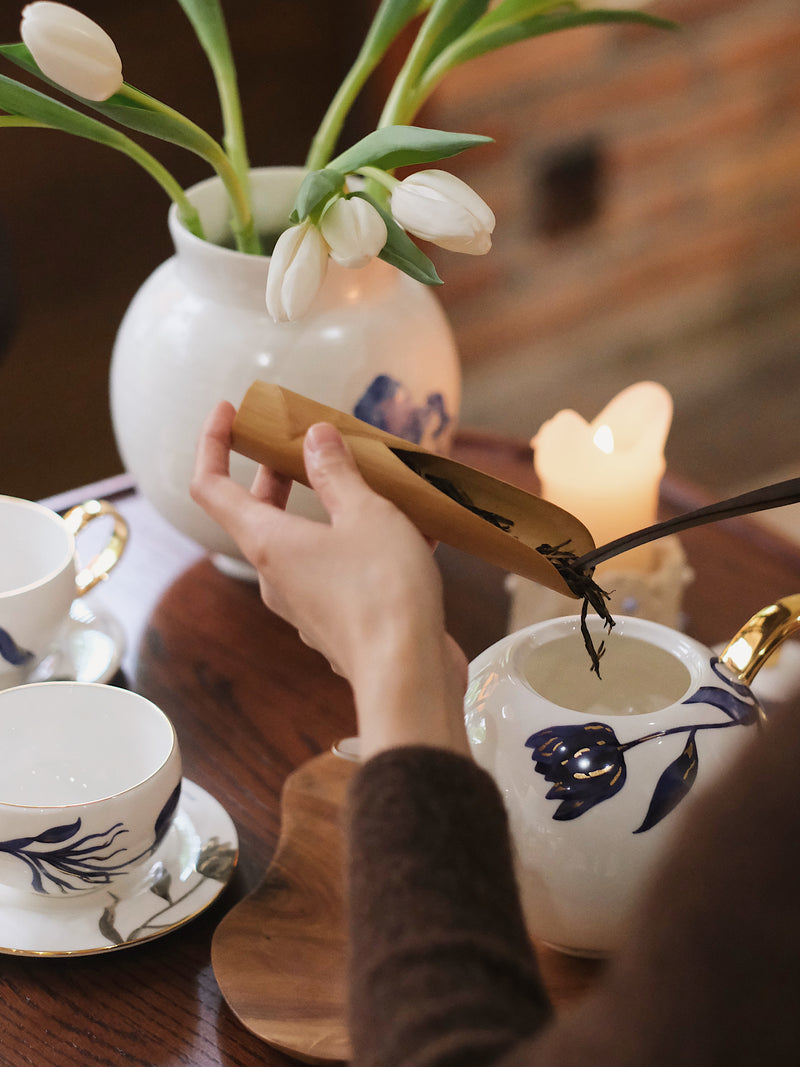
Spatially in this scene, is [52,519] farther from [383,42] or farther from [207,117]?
[207,117]

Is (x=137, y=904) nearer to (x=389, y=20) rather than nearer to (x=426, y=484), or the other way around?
(x=426, y=484)

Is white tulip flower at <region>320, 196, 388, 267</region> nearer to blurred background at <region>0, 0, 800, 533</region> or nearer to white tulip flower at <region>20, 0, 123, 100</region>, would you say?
white tulip flower at <region>20, 0, 123, 100</region>

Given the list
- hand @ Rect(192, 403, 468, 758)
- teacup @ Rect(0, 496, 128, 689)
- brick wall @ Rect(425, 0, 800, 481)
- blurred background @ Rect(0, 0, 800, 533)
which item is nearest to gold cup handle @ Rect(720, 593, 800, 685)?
hand @ Rect(192, 403, 468, 758)

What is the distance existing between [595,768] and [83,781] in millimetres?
267

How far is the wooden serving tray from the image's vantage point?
1.59 ft

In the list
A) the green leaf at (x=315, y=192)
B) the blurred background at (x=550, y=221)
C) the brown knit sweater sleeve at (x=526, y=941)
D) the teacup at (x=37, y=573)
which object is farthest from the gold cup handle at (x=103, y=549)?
the blurred background at (x=550, y=221)

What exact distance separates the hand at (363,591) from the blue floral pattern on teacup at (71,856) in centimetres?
12

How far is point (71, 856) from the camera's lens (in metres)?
0.49

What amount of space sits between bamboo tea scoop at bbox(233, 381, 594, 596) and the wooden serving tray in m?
0.14

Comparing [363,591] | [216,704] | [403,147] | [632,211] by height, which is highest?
[403,147]

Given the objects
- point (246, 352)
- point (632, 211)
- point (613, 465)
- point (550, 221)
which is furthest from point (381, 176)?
point (632, 211)

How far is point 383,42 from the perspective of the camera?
→ 0.71 meters

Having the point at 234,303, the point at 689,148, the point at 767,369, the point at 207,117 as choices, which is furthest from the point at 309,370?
the point at 767,369

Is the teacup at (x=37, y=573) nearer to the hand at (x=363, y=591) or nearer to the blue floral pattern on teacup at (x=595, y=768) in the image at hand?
the hand at (x=363, y=591)
